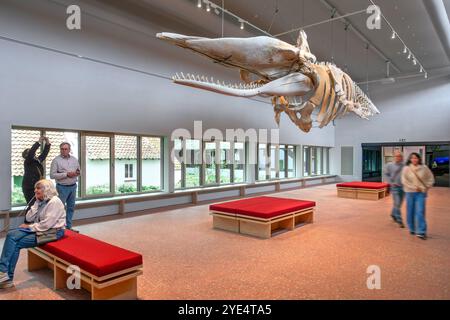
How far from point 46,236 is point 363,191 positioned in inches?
379

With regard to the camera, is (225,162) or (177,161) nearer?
(177,161)

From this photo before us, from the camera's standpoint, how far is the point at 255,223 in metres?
5.62

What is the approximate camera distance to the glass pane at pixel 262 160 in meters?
12.6

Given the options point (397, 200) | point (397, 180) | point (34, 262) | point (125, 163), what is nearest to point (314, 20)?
point (397, 180)

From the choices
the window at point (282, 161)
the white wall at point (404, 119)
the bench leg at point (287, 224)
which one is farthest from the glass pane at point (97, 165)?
the white wall at point (404, 119)

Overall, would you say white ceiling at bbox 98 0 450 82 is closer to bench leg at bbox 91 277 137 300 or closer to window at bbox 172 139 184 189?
window at bbox 172 139 184 189

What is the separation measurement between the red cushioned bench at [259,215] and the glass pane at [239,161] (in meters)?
4.90

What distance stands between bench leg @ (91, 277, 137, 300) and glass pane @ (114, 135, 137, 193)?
206 inches

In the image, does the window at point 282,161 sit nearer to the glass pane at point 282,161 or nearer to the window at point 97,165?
the glass pane at point 282,161

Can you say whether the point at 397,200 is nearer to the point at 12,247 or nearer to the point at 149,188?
the point at 149,188

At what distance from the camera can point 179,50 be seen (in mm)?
8953

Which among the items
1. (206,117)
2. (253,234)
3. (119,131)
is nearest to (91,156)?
(119,131)

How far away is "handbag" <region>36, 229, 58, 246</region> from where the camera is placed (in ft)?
11.4

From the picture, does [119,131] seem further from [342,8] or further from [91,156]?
[342,8]
